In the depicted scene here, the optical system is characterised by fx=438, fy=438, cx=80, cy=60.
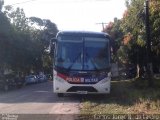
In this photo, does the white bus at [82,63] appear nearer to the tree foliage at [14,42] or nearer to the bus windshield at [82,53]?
the bus windshield at [82,53]

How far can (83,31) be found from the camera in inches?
863

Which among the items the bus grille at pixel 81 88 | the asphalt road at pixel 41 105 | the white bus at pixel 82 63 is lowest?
the asphalt road at pixel 41 105

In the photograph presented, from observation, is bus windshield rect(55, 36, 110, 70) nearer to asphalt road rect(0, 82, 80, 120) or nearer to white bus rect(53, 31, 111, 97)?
white bus rect(53, 31, 111, 97)

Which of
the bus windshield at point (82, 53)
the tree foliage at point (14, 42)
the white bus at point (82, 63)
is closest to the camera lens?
the white bus at point (82, 63)

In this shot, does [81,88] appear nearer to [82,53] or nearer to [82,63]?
[82,63]

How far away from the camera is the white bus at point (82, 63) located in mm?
20953

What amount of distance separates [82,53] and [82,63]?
52cm

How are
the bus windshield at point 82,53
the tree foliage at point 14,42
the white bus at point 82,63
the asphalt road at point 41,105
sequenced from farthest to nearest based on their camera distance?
1. the tree foliage at point 14,42
2. the bus windshield at point 82,53
3. the white bus at point 82,63
4. the asphalt road at point 41,105

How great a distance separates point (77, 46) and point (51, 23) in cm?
7844

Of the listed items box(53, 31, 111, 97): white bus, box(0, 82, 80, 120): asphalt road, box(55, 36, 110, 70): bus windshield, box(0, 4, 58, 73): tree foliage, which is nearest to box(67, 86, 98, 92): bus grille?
box(53, 31, 111, 97): white bus

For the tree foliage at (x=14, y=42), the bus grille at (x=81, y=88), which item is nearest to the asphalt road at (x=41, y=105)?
the bus grille at (x=81, y=88)

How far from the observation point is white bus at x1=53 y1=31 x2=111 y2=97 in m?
21.0

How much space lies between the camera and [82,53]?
21344 millimetres

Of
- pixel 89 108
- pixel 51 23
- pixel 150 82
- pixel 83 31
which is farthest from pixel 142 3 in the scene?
pixel 51 23
